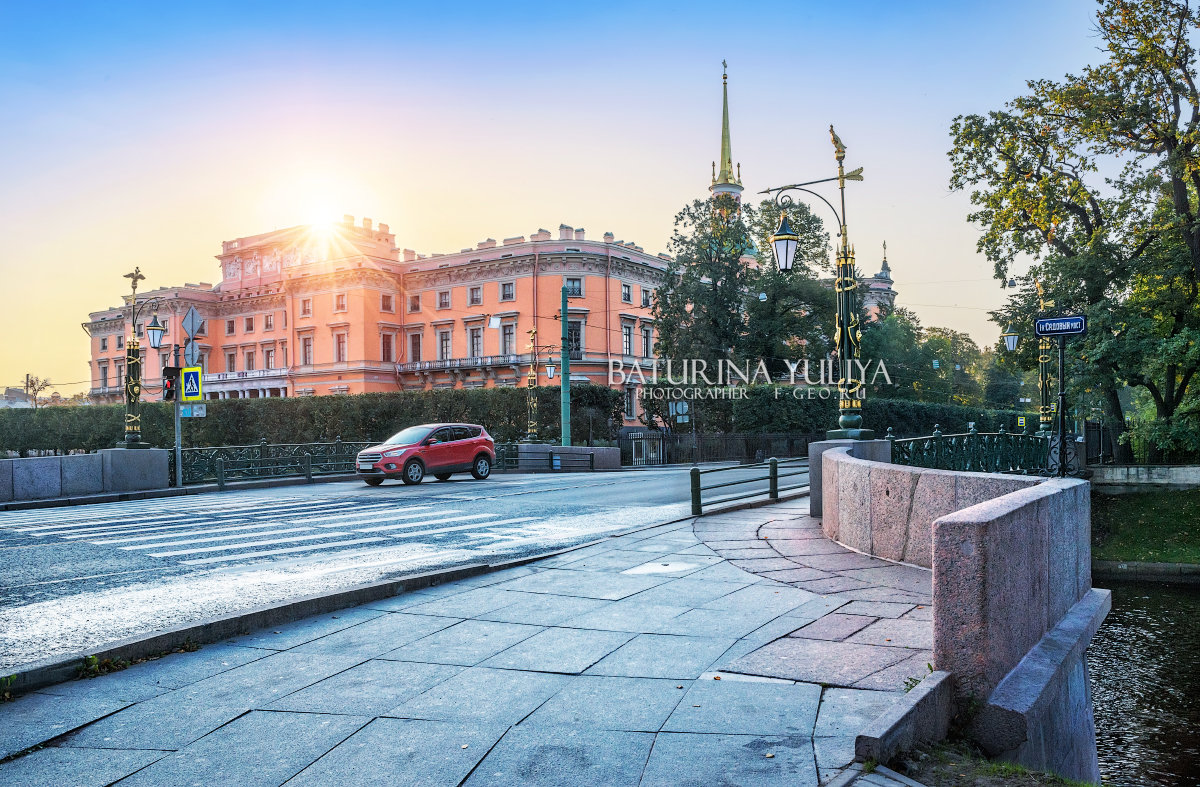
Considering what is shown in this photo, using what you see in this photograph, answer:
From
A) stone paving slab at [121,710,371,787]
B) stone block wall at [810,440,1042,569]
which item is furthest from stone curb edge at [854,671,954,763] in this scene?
stone block wall at [810,440,1042,569]

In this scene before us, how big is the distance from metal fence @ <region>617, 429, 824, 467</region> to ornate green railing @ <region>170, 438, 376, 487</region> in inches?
548

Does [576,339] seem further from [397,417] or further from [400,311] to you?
[397,417]

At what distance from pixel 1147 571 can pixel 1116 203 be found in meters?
12.1

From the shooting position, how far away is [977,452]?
18.4 metres

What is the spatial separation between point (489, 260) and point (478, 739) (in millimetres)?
65066

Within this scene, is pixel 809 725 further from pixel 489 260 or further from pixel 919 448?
pixel 489 260

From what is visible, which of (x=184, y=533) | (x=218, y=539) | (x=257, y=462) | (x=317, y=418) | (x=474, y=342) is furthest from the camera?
(x=474, y=342)

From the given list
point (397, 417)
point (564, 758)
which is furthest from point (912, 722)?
point (397, 417)

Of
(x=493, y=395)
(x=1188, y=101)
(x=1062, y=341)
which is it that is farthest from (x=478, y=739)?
(x=493, y=395)

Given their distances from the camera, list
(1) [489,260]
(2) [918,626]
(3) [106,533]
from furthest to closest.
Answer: (1) [489,260]
(3) [106,533]
(2) [918,626]

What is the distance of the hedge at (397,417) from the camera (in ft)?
136

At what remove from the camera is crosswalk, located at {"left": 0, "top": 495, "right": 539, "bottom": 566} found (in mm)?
11281

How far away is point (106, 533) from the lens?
13.2 meters

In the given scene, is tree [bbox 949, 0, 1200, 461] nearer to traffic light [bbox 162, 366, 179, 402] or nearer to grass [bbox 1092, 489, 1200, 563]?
grass [bbox 1092, 489, 1200, 563]
